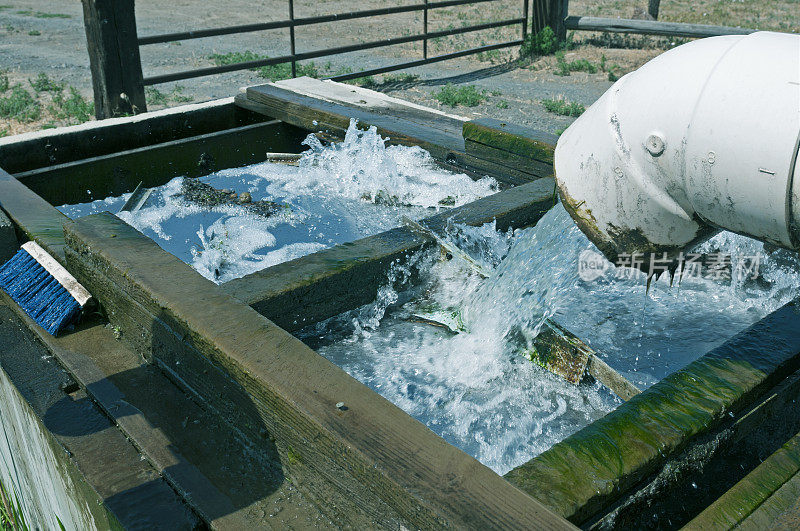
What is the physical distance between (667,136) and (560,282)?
1291 mm

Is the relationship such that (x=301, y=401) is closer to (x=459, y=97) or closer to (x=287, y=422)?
(x=287, y=422)

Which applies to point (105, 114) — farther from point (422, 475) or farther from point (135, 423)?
point (422, 475)

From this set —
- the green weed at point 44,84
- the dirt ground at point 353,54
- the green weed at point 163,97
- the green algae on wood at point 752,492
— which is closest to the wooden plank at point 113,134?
the dirt ground at point 353,54

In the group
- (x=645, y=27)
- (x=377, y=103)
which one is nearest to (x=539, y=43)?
(x=645, y=27)

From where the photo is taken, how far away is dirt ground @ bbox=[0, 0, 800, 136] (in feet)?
31.8

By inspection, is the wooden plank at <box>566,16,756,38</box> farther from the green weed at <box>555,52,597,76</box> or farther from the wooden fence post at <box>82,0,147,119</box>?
the wooden fence post at <box>82,0,147,119</box>

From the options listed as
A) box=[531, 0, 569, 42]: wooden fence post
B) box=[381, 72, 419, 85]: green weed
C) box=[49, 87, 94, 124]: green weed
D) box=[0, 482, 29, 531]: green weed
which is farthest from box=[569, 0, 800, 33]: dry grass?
box=[0, 482, 29, 531]: green weed

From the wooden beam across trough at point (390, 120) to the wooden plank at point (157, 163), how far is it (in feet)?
0.77

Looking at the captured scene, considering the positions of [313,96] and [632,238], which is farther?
[313,96]

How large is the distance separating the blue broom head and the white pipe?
1838 millimetres

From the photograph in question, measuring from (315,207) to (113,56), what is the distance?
3.34 m

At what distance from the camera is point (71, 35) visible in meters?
14.5

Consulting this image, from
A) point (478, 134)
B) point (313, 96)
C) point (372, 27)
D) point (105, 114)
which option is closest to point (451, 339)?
point (478, 134)

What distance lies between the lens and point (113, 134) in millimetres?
4801
